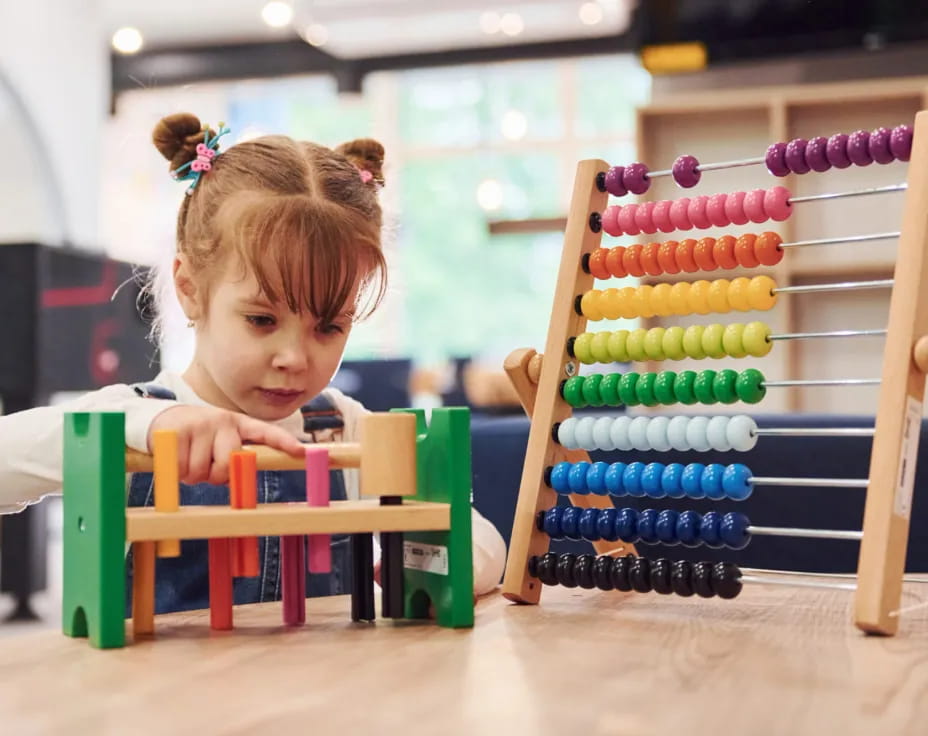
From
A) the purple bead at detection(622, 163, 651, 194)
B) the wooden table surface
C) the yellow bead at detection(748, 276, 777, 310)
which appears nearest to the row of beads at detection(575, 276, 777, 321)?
the yellow bead at detection(748, 276, 777, 310)

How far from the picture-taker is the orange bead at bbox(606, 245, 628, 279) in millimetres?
1220

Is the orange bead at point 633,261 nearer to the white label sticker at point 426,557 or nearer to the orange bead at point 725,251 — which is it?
the orange bead at point 725,251

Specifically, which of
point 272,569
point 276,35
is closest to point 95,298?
point 272,569

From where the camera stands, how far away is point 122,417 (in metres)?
0.89

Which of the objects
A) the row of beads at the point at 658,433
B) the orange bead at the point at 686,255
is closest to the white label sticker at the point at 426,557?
the row of beads at the point at 658,433

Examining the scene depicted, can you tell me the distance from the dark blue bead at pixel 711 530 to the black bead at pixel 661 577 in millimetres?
47

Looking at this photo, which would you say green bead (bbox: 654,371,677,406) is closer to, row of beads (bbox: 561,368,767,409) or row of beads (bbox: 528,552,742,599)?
row of beads (bbox: 561,368,767,409)

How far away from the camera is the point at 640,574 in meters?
1.09

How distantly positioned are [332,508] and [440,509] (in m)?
0.09

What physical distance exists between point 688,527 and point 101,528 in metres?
0.55

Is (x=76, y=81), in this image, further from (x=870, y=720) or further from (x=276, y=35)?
(x=870, y=720)

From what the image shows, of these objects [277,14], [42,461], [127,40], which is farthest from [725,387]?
[127,40]

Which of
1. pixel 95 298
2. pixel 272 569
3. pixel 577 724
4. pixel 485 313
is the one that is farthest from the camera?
pixel 485 313

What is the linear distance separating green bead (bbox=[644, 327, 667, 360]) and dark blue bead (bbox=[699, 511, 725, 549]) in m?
0.18
